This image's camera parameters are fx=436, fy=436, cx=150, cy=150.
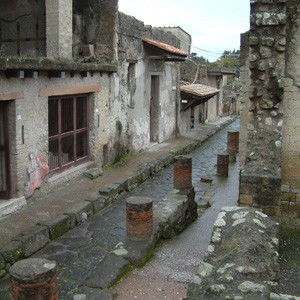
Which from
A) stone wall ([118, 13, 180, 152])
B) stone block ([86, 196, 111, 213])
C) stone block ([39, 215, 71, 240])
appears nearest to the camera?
stone block ([39, 215, 71, 240])

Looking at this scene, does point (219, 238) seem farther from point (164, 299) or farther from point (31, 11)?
→ point (31, 11)

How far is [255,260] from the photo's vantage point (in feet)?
12.4

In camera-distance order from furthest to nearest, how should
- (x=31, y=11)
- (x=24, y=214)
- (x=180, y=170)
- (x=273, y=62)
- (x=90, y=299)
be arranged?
(x=31, y=11), (x=180, y=170), (x=24, y=214), (x=273, y=62), (x=90, y=299)

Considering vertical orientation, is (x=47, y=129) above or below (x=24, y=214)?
above

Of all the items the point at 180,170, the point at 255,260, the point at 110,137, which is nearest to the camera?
the point at 255,260

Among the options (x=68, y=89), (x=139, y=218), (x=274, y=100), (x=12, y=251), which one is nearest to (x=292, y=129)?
(x=274, y=100)

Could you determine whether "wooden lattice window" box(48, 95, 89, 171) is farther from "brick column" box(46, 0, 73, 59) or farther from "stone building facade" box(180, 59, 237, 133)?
"stone building facade" box(180, 59, 237, 133)

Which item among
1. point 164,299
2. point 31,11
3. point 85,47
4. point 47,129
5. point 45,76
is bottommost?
point 164,299

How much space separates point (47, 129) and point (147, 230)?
12.5ft

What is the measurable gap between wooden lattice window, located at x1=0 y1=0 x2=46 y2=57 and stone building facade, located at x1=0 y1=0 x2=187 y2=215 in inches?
1.0

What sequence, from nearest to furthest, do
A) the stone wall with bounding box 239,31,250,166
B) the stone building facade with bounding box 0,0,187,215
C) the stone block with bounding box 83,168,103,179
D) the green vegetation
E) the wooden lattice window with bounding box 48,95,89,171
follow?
the stone building facade with bounding box 0,0,187,215
the stone wall with bounding box 239,31,250,166
the wooden lattice window with bounding box 48,95,89,171
the stone block with bounding box 83,168,103,179
the green vegetation

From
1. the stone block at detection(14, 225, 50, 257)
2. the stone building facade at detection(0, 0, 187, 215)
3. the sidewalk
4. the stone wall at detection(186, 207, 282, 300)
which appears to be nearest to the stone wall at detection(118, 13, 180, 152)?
the stone building facade at detection(0, 0, 187, 215)

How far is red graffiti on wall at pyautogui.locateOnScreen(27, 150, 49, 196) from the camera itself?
9.05m

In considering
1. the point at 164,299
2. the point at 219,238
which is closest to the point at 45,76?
the point at 164,299
